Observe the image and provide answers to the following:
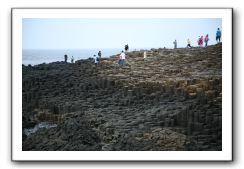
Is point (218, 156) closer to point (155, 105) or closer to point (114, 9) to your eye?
point (155, 105)

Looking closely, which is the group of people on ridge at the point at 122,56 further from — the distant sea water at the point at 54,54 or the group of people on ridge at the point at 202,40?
the group of people on ridge at the point at 202,40

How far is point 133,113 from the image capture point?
6.21 m

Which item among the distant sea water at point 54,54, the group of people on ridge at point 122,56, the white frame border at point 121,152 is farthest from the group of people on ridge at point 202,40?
the distant sea water at point 54,54

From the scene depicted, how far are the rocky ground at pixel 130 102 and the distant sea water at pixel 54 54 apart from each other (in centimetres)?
6

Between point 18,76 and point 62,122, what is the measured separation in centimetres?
58

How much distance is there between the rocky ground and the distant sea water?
0.20 feet

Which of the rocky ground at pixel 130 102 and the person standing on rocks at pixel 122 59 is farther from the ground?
the person standing on rocks at pixel 122 59

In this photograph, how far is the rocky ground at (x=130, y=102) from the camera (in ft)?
20.1

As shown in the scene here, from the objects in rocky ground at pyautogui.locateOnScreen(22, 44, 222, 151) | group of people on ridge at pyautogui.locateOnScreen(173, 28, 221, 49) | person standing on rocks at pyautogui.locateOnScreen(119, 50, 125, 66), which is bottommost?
rocky ground at pyautogui.locateOnScreen(22, 44, 222, 151)

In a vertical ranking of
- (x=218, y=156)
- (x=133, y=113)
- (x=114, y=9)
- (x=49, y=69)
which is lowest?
(x=218, y=156)

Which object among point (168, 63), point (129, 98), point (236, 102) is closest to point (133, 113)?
point (129, 98)

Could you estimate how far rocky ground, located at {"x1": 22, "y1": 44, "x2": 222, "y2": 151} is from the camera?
6.14 meters

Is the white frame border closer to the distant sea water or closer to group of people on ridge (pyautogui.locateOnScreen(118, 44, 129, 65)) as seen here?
the distant sea water

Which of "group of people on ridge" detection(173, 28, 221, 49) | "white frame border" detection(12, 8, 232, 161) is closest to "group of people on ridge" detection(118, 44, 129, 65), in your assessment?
"white frame border" detection(12, 8, 232, 161)
